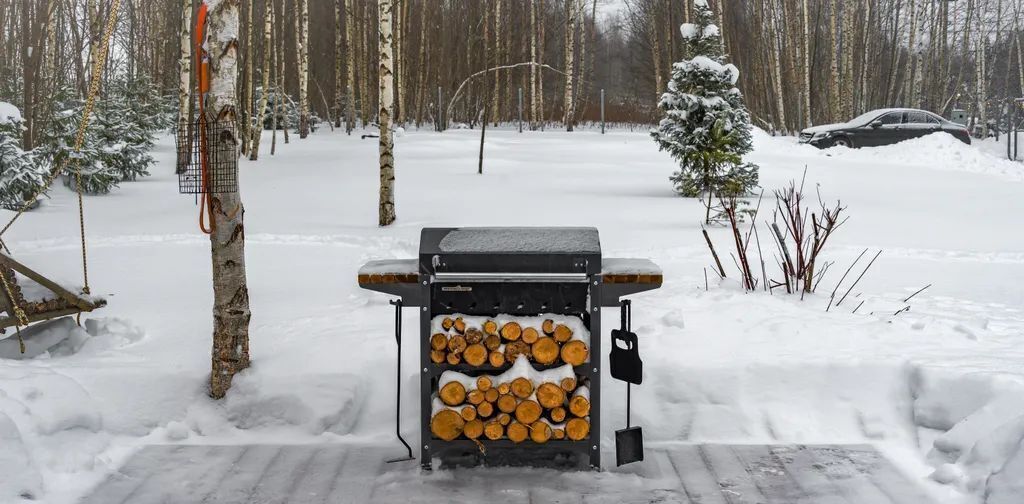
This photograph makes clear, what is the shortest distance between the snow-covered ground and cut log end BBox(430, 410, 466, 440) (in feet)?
2.36

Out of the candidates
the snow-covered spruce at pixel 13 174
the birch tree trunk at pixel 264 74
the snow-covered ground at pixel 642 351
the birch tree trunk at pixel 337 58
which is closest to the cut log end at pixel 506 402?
the snow-covered ground at pixel 642 351

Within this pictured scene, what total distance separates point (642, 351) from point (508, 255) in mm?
1875

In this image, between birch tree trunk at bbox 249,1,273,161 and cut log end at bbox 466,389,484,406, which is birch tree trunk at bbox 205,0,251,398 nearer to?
cut log end at bbox 466,389,484,406

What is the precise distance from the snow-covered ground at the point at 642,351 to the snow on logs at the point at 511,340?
0.93 metres

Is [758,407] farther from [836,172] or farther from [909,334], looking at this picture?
[836,172]

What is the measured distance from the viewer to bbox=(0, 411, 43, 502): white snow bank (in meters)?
4.09

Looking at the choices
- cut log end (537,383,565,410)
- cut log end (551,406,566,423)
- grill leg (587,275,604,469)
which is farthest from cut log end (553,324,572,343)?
cut log end (551,406,566,423)

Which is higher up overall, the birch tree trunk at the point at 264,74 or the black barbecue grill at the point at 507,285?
the birch tree trunk at the point at 264,74

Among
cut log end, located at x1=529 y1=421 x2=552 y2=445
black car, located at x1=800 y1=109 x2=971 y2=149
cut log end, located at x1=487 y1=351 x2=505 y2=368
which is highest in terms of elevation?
black car, located at x1=800 y1=109 x2=971 y2=149

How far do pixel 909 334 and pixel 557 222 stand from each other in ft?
22.9

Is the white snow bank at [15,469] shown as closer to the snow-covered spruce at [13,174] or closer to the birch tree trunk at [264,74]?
the snow-covered spruce at [13,174]

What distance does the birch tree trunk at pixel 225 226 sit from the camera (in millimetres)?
5273

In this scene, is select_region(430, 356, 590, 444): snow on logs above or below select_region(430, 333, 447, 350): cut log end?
below

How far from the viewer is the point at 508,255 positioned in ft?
13.9
